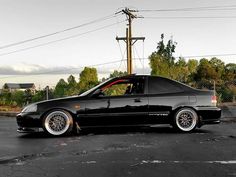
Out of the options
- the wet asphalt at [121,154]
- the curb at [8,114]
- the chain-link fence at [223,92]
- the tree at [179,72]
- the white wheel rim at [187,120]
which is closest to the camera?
the wet asphalt at [121,154]

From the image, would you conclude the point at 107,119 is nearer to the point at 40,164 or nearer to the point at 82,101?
the point at 82,101

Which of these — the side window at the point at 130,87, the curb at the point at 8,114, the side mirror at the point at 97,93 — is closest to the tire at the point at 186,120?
the side window at the point at 130,87

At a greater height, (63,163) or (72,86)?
(72,86)

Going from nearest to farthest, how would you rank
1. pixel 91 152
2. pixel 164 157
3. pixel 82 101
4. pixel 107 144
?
1. pixel 164 157
2. pixel 91 152
3. pixel 107 144
4. pixel 82 101

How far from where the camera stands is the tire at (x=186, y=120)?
10141mm

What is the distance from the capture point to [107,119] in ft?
32.3

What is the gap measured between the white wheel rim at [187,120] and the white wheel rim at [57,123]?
2644 mm

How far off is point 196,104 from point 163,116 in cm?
85

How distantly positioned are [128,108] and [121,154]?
3.10 m

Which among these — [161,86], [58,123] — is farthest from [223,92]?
[58,123]

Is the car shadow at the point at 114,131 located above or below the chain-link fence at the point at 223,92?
below

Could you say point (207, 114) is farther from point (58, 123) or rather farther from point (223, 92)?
Result: point (223, 92)

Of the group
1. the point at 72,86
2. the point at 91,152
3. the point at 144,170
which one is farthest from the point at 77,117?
the point at 72,86

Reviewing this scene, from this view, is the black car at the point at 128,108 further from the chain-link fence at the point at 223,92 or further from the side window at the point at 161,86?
the chain-link fence at the point at 223,92
